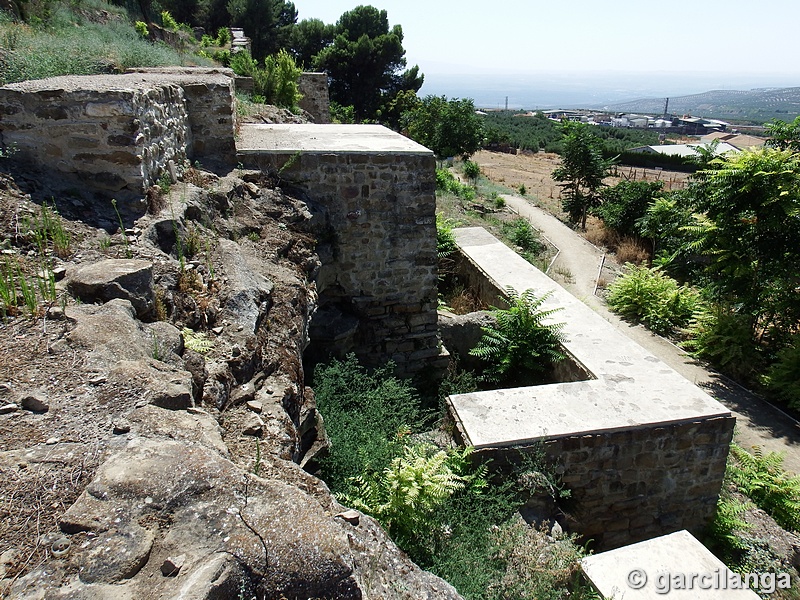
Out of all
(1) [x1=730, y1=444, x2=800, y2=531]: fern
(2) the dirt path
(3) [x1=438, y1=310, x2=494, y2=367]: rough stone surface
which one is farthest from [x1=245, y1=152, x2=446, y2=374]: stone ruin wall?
(1) [x1=730, y1=444, x2=800, y2=531]: fern

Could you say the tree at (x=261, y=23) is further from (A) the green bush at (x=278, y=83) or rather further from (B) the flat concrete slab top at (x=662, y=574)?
(B) the flat concrete slab top at (x=662, y=574)

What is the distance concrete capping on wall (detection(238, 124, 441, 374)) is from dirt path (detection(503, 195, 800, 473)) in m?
3.89

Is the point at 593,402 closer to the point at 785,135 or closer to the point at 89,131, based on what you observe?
the point at 89,131

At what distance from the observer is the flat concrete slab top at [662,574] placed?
11.8 ft

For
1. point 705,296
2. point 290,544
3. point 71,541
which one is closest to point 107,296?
point 71,541

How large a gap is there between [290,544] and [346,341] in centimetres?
478

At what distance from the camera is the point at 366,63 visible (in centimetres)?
3048

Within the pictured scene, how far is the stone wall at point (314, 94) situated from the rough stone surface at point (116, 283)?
536 inches

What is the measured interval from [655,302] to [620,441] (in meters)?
6.07

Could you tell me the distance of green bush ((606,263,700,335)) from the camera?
1001 centimetres

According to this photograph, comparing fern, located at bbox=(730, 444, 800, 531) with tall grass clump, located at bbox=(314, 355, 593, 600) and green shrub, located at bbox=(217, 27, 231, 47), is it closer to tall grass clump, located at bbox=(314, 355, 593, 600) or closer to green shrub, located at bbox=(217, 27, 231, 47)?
tall grass clump, located at bbox=(314, 355, 593, 600)

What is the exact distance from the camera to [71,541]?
1.60 meters

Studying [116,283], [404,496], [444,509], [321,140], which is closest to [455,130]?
[321,140]

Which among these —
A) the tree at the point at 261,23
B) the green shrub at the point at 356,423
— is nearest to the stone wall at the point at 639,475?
the green shrub at the point at 356,423
